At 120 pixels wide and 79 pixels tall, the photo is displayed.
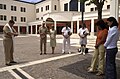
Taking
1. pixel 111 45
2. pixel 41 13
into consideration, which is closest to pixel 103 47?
pixel 111 45

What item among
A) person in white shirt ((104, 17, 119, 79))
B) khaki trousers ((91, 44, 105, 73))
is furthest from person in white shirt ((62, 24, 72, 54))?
person in white shirt ((104, 17, 119, 79))

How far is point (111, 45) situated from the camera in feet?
19.1

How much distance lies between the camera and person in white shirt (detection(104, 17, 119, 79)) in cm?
571

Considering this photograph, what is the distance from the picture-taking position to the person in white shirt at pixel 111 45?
5707 mm

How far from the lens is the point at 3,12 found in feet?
188

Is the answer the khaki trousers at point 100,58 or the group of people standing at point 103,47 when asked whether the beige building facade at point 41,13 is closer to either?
the group of people standing at point 103,47

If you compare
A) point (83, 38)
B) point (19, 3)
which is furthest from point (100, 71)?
point (19, 3)

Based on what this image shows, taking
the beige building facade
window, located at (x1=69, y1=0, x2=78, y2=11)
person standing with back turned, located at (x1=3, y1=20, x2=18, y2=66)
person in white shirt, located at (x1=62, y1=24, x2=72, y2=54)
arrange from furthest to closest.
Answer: window, located at (x1=69, y1=0, x2=78, y2=11) → the beige building facade → person in white shirt, located at (x1=62, y1=24, x2=72, y2=54) → person standing with back turned, located at (x1=3, y1=20, x2=18, y2=66)

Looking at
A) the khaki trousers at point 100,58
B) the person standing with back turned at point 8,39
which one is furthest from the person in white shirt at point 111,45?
the person standing with back turned at point 8,39

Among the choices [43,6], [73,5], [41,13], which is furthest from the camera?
[41,13]

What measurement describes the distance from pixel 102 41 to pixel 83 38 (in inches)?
197

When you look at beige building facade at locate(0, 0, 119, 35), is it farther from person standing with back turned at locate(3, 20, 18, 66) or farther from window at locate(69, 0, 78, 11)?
person standing with back turned at locate(3, 20, 18, 66)

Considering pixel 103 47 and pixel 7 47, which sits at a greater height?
pixel 103 47

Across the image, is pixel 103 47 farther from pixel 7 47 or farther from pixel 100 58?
pixel 7 47
